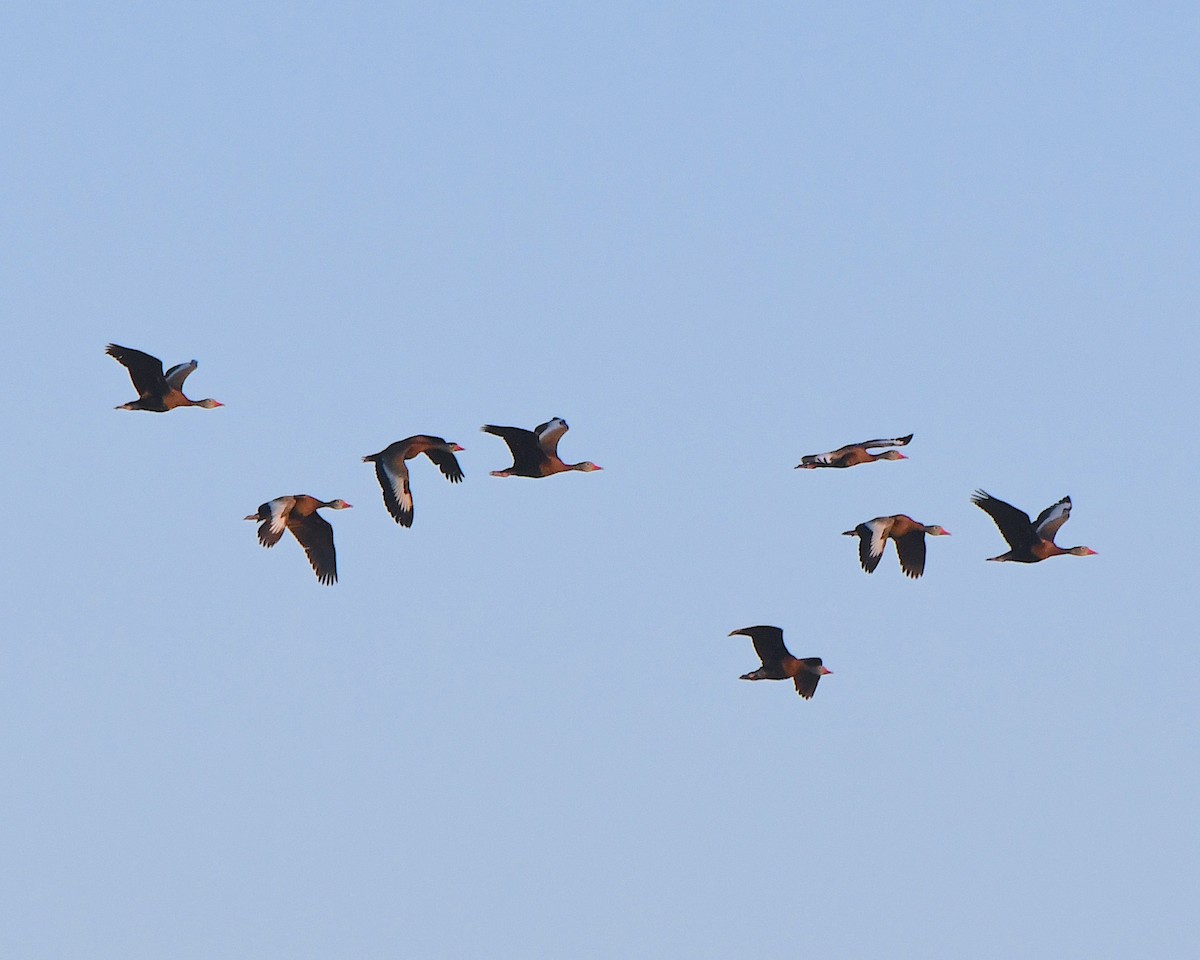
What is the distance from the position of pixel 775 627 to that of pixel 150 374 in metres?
8.14

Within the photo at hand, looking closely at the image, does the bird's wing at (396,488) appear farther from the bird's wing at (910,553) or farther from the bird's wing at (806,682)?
the bird's wing at (910,553)

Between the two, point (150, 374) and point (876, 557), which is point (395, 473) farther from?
point (876, 557)

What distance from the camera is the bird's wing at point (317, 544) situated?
2534 cm

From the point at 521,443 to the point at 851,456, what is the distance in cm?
420

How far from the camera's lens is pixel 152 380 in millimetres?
26359

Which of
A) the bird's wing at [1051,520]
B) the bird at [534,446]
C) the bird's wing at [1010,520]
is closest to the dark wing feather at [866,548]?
the bird's wing at [1010,520]

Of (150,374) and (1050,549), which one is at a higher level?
(150,374)

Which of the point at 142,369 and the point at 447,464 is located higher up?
the point at 142,369

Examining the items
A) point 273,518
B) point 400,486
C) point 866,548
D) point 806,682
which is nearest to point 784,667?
point 806,682

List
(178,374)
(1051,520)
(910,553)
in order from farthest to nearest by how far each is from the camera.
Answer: (178,374) < (1051,520) < (910,553)

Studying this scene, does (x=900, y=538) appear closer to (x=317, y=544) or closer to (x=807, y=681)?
(x=807, y=681)

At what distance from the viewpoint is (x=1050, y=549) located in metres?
25.6

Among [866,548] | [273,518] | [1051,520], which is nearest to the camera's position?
[866,548]

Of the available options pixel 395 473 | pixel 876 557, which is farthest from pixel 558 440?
pixel 876 557
